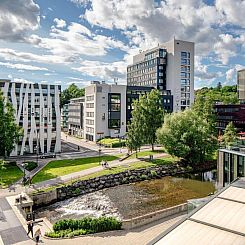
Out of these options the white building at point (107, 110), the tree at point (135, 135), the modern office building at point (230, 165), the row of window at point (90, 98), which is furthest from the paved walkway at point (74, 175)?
the row of window at point (90, 98)

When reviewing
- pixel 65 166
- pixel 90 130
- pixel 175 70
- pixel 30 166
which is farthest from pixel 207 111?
pixel 30 166

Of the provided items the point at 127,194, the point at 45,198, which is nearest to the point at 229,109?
the point at 127,194

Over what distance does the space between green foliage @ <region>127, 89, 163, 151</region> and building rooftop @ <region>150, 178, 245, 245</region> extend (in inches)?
1313

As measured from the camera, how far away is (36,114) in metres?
55.4

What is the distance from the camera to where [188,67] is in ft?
286

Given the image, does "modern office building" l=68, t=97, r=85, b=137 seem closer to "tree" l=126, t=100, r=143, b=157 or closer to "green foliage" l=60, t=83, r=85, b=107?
"green foliage" l=60, t=83, r=85, b=107

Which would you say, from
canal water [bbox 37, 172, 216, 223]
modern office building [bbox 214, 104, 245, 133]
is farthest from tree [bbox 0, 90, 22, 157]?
modern office building [bbox 214, 104, 245, 133]

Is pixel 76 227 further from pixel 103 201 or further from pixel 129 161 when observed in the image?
pixel 129 161

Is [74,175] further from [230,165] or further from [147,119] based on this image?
[147,119]

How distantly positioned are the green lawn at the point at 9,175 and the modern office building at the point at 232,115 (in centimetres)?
5082

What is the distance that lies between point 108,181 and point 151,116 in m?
20.3

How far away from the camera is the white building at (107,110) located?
234 feet

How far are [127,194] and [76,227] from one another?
12134 millimetres

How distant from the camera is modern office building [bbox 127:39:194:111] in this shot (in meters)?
85.0
